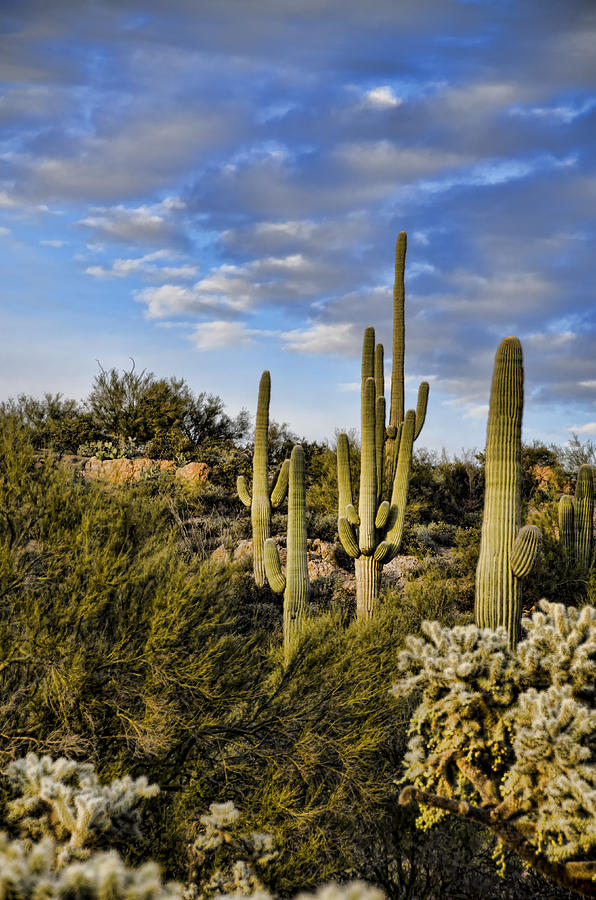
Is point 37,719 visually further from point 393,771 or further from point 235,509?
point 235,509

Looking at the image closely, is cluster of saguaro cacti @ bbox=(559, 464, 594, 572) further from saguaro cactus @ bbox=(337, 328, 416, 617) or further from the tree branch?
the tree branch

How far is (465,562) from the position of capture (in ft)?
56.5

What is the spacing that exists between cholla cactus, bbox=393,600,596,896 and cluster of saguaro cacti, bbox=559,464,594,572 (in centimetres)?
805

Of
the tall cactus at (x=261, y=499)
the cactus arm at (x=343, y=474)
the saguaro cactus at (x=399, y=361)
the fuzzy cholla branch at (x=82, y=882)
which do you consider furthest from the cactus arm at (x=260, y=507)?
the fuzzy cholla branch at (x=82, y=882)

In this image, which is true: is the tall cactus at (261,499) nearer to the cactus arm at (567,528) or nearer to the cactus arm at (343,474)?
the cactus arm at (343,474)

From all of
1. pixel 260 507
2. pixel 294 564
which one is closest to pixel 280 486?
pixel 260 507

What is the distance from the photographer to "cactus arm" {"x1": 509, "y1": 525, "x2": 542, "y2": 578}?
8625mm

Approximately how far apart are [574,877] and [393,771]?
10.6 ft

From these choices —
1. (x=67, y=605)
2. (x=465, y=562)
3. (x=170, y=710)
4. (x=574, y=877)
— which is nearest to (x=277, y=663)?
(x=170, y=710)

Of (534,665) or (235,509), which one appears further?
(235,509)

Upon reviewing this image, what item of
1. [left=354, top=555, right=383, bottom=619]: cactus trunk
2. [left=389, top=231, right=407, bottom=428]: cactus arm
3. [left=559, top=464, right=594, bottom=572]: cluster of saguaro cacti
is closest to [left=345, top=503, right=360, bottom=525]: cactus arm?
[left=354, top=555, right=383, bottom=619]: cactus trunk

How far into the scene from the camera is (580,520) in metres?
→ 14.1

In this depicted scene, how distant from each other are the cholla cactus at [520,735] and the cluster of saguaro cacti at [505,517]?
2.50 m

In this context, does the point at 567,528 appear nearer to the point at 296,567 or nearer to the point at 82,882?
the point at 296,567
